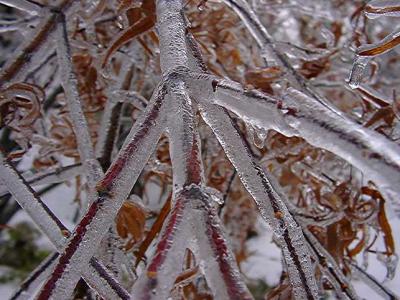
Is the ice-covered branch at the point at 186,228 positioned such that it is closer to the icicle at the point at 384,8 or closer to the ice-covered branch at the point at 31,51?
the icicle at the point at 384,8

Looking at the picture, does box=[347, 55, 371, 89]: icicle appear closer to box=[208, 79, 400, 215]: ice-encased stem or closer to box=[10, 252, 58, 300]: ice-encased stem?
box=[208, 79, 400, 215]: ice-encased stem

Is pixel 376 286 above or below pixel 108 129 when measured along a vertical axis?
below

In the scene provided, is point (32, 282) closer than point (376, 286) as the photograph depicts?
Yes

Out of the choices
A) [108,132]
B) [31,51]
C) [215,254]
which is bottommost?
[215,254]

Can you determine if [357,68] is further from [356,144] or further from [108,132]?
[108,132]

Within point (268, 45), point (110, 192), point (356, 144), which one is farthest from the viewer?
point (268, 45)

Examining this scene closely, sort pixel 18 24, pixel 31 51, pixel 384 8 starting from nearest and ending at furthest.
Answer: pixel 384 8 → pixel 31 51 → pixel 18 24

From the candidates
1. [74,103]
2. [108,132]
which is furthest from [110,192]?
[108,132]

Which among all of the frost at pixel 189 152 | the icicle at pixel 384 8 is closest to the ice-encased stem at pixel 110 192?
the frost at pixel 189 152
